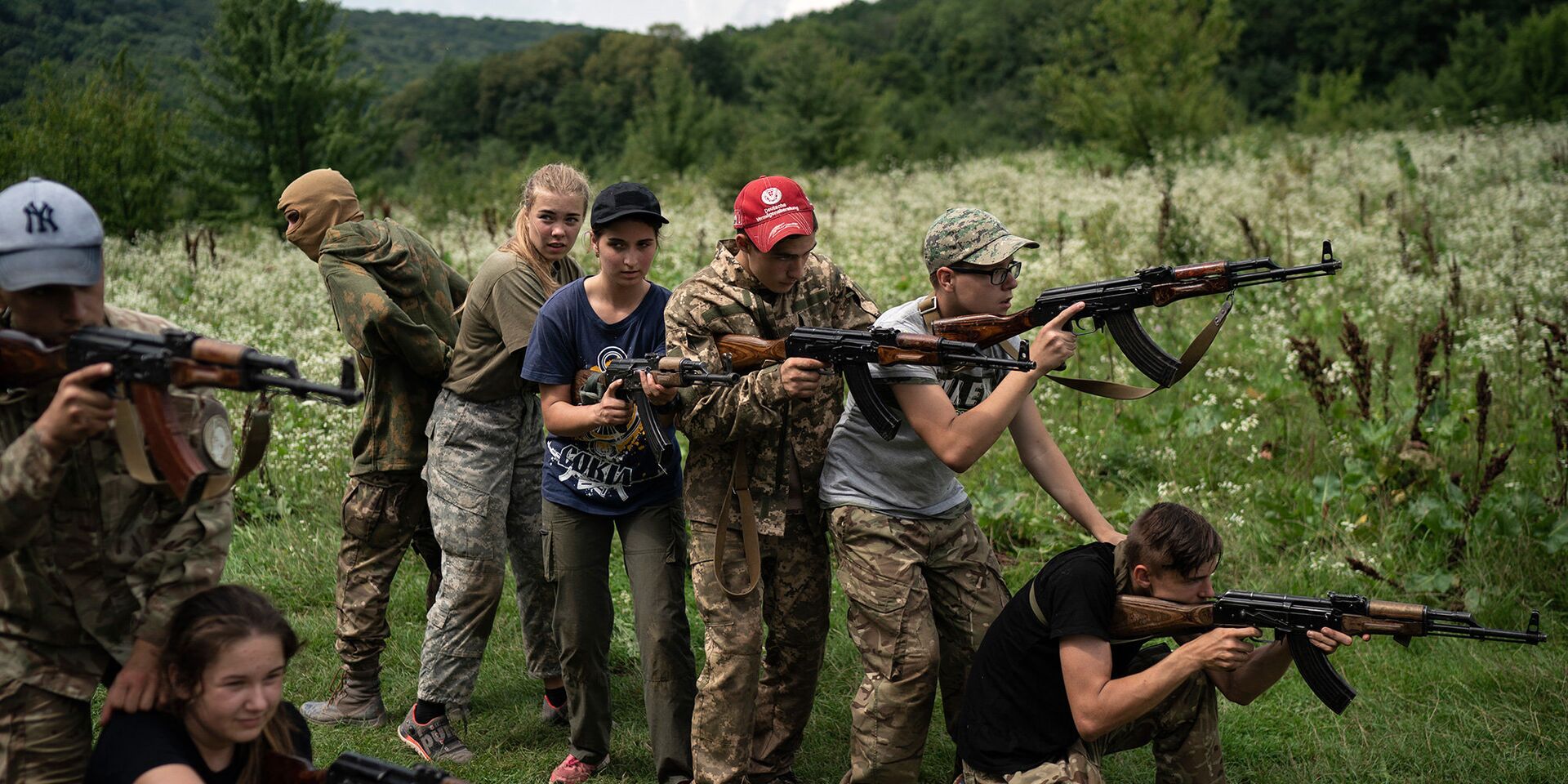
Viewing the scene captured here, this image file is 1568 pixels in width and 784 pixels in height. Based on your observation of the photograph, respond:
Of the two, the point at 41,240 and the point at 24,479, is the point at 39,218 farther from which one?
the point at 24,479

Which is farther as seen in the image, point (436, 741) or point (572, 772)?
point (436, 741)

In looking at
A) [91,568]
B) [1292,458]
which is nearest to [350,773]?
[91,568]

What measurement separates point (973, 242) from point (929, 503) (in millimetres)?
937

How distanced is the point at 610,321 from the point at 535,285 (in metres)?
0.55

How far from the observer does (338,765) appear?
8.82 feet

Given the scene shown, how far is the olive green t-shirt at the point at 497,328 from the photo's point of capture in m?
4.70

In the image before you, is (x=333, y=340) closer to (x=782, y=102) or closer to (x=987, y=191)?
(x=987, y=191)

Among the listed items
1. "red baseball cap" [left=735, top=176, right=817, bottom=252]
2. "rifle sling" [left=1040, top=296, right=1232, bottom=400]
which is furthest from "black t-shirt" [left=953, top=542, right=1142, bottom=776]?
"red baseball cap" [left=735, top=176, right=817, bottom=252]

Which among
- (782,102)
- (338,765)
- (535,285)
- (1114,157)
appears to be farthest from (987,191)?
(338,765)

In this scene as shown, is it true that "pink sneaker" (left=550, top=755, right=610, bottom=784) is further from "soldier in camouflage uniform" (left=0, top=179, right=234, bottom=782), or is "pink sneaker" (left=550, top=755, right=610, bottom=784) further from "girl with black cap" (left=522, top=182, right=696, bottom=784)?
"soldier in camouflage uniform" (left=0, top=179, right=234, bottom=782)

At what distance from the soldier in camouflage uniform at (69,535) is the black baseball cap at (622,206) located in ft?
4.98

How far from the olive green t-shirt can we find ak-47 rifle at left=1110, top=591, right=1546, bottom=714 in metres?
2.53

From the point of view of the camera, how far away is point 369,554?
515 cm

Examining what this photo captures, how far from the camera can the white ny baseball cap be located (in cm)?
258
